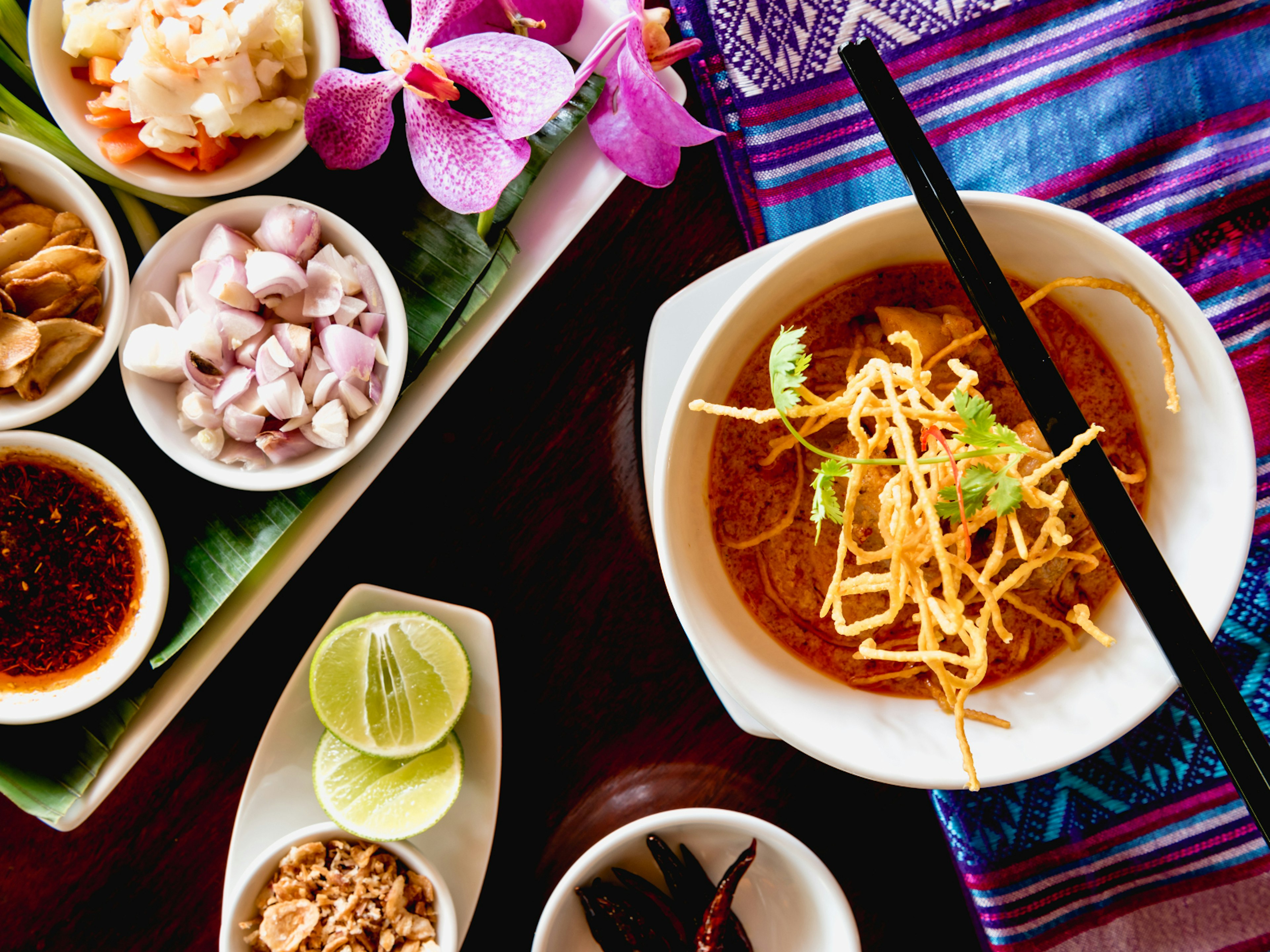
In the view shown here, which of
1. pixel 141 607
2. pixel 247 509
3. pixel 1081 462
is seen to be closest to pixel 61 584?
pixel 141 607

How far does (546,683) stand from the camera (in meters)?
1.23

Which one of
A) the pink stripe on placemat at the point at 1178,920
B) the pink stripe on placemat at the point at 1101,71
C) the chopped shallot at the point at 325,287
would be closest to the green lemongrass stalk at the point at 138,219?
the chopped shallot at the point at 325,287

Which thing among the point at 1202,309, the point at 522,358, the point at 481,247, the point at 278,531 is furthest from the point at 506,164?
the point at 1202,309

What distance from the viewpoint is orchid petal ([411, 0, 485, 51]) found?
97 cm

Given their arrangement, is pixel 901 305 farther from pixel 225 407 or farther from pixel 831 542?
pixel 225 407

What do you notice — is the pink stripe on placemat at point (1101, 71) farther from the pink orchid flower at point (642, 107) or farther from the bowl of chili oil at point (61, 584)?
the bowl of chili oil at point (61, 584)

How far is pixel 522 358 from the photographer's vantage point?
120 cm

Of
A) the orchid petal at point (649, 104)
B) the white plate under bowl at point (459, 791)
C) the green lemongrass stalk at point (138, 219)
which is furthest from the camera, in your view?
the white plate under bowl at point (459, 791)

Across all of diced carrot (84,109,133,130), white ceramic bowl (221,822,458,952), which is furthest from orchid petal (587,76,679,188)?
white ceramic bowl (221,822,458,952)

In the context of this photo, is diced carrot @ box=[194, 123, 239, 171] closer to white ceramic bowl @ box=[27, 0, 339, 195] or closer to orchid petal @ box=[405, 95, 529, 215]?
white ceramic bowl @ box=[27, 0, 339, 195]

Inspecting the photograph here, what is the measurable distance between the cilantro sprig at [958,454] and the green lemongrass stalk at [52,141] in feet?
2.51

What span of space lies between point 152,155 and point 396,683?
72cm

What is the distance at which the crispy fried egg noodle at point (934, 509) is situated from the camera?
0.84 metres

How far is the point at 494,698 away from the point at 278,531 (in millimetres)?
369
